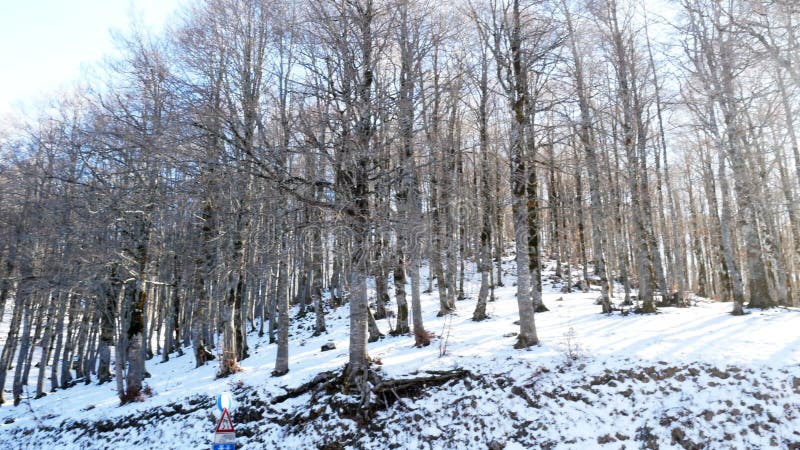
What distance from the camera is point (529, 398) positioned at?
7508mm

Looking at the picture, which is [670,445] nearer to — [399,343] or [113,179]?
[399,343]

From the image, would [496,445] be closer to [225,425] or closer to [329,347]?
[225,425]

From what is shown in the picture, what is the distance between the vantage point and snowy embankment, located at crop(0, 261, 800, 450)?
6355 mm

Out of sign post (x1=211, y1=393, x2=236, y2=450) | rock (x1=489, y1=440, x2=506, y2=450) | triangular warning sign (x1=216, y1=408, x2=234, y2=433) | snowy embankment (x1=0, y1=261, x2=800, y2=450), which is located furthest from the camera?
rock (x1=489, y1=440, x2=506, y2=450)

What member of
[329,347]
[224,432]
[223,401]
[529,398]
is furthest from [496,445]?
[329,347]

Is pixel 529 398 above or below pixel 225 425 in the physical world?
below

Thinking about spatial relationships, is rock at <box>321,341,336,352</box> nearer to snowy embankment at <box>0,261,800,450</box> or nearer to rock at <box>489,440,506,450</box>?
snowy embankment at <box>0,261,800,450</box>

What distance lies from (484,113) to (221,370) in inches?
478

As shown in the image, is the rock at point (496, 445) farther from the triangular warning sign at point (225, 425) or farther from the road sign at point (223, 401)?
the road sign at point (223, 401)

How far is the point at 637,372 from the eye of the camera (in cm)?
753

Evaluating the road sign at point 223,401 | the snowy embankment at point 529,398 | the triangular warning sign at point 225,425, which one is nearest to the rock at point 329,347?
the snowy embankment at point 529,398

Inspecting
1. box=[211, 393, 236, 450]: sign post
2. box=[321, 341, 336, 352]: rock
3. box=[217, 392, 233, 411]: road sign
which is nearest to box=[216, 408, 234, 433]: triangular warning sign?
box=[211, 393, 236, 450]: sign post

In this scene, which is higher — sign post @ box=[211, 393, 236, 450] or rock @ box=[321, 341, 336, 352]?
sign post @ box=[211, 393, 236, 450]

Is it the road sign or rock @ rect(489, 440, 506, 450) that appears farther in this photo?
rock @ rect(489, 440, 506, 450)
